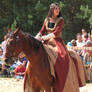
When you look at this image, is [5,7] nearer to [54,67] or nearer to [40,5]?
[40,5]

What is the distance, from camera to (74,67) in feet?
19.4

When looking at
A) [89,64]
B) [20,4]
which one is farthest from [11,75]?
[20,4]

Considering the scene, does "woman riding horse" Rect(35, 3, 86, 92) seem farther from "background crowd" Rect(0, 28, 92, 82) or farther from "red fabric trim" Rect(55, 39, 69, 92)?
"background crowd" Rect(0, 28, 92, 82)

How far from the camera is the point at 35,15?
1592cm

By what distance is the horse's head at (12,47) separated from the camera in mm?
4641

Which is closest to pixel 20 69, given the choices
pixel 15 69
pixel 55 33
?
pixel 15 69

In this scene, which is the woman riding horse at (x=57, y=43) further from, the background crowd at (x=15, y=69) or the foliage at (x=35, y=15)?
the foliage at (x=35, y=15)

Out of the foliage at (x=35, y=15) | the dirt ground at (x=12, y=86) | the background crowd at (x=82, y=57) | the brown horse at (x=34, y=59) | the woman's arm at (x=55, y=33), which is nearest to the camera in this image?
the brown horse at (x=34, y=59)

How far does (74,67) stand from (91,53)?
185 inches

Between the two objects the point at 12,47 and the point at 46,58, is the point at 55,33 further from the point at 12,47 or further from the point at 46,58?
the point at 12,47

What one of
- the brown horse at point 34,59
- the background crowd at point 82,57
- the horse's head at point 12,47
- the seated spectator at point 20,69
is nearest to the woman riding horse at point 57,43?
the brown horse at point 34,59

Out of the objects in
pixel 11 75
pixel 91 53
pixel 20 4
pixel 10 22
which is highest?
pixel 20 4

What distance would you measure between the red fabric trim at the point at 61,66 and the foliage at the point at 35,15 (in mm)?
9609

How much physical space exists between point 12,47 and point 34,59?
0.62 meters
